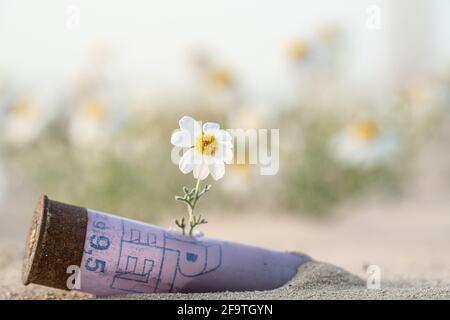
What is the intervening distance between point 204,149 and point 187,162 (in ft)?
0.17

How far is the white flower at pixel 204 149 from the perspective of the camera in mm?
1965

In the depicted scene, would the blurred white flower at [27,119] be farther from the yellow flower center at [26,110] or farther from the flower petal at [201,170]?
the flower petal at [201,170]

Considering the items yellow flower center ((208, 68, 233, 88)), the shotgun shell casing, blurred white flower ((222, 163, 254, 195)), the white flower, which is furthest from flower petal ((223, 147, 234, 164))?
yellow flower center ((208, 68, 233, 88))

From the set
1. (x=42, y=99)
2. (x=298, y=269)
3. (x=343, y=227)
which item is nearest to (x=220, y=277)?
(x=298, y=269)

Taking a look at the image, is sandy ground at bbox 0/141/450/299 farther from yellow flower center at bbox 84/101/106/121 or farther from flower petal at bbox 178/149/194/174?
yellow flower center at bbox 84/101/106/121

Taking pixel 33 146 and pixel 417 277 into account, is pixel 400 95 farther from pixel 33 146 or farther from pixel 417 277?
pixel 417 277

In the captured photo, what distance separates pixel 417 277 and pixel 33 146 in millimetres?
2976

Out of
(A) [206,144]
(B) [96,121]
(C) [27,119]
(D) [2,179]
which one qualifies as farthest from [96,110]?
(A) [206,144]

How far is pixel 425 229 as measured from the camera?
434 centimetres

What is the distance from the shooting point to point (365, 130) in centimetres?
430

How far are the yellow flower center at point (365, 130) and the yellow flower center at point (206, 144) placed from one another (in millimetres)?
2407

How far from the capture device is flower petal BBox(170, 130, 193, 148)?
1.94 metres

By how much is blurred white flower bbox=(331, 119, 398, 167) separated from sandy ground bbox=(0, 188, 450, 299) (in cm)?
37
